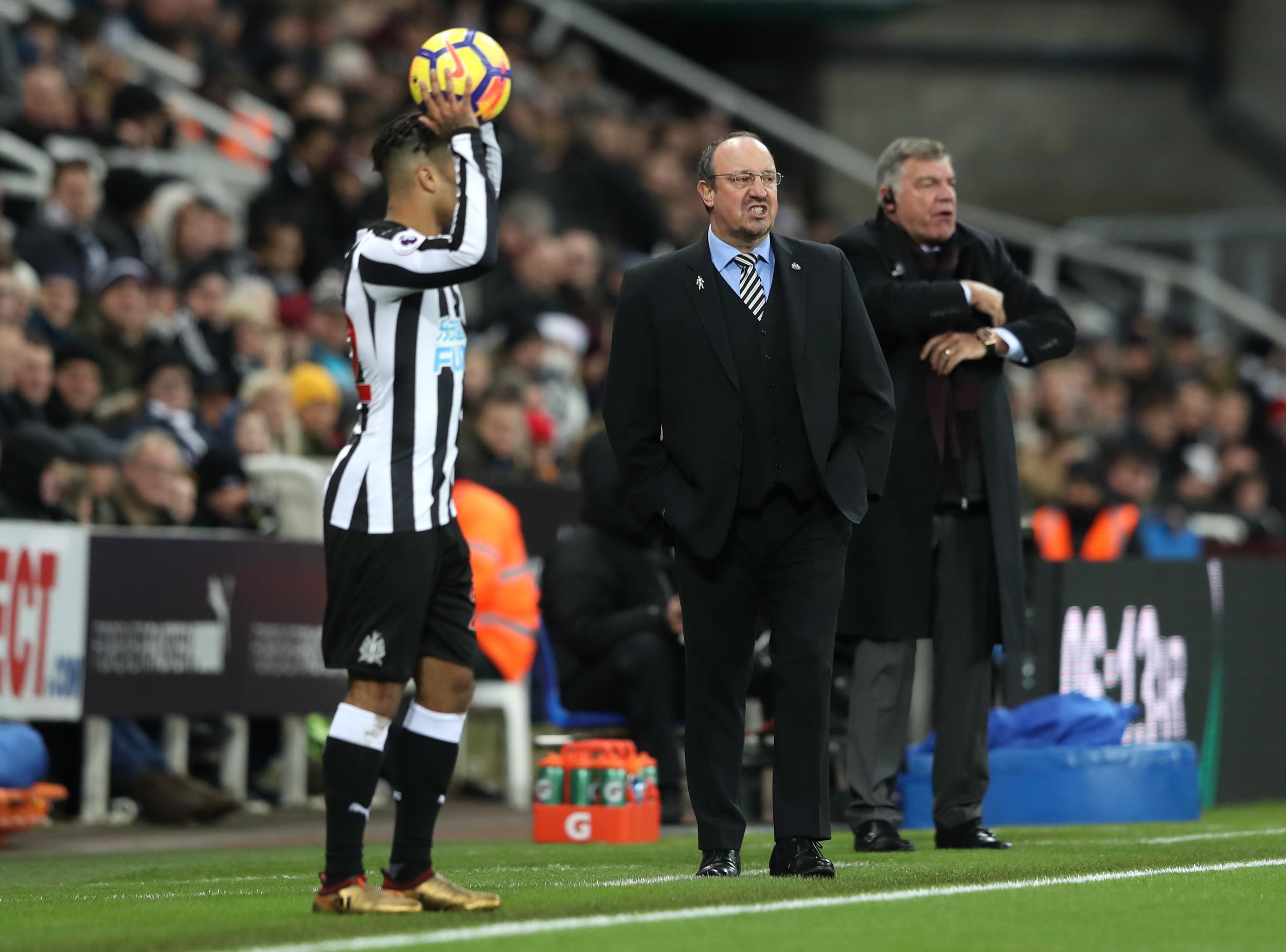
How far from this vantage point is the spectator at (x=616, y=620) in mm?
10961

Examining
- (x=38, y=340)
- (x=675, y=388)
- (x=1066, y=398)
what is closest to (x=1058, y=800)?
(x=675, y=388)

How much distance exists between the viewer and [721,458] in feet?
23.0

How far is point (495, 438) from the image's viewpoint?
551 inches

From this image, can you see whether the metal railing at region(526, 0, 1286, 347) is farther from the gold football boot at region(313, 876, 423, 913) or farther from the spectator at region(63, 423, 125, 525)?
the gold football boot at region(313, 876, 423, 913)

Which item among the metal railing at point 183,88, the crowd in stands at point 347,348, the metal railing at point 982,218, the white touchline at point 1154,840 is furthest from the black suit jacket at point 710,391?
the metal railing at point 982,218

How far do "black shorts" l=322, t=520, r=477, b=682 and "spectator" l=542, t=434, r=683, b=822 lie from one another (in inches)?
186

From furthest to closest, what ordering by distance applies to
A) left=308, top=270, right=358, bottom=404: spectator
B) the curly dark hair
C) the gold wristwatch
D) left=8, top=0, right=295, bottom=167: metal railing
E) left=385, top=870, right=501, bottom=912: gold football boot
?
1. left=8, top=0, right=295, bottom=167: metal railing
2. left=308, top=270, right=358, bottom=404: spectator
3. the gold wristwatch
4. the curly dark hair
5. left=385, top=870, right=501, bottom=912: gold football boot

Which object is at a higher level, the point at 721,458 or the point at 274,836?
the point at 721,458

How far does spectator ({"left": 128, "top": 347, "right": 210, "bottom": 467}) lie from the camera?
39.4 ft

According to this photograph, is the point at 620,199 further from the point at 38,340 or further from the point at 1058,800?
the point at 1058,800

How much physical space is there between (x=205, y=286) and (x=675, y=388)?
7192 millimetres

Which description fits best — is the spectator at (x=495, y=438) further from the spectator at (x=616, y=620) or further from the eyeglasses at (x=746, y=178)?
the eyeglasses at (x=746, y=178)

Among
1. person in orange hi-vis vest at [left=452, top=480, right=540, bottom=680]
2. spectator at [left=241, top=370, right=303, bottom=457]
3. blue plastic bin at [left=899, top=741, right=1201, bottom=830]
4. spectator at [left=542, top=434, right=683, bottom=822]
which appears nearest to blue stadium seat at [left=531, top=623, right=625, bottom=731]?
spectator at [left=542, top=434, right=683, bottom=822]

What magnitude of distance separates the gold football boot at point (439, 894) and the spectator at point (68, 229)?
26.1 ft
